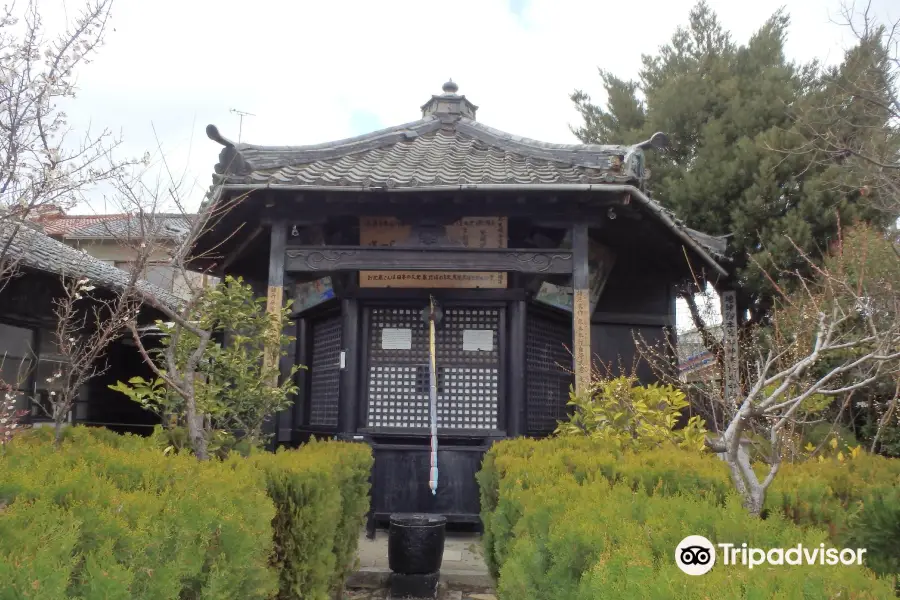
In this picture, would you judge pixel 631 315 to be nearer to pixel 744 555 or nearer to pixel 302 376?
pixel 302 376

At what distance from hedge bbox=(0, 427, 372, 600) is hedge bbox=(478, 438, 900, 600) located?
1.22 metres

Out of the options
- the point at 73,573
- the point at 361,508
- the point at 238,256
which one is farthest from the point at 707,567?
the point at 238,256

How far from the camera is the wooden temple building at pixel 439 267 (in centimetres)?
801

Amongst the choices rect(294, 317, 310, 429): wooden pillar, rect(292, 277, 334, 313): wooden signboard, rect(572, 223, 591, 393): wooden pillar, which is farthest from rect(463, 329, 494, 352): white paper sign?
rect(294, 317, 310, 429): wooden pillar

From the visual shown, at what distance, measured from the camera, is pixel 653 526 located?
247 cm

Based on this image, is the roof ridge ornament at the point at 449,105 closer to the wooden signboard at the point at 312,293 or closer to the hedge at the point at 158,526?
the wooden signboard at the point at 312,293

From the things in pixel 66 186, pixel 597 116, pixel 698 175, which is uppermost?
pixel 597 116

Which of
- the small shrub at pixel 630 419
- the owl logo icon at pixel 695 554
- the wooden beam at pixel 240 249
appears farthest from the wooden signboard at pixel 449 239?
the owl logo icon at pixel 695 554

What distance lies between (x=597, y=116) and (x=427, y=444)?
39.6 feet

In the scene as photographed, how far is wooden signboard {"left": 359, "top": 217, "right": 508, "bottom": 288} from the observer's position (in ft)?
29.0

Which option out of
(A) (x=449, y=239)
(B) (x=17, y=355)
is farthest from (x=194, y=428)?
(B) (x=17, y=355)

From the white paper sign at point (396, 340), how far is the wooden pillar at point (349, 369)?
0.37 m

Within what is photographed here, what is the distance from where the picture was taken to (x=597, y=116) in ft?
59.1

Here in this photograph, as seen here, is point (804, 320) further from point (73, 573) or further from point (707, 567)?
point (73, 573)
